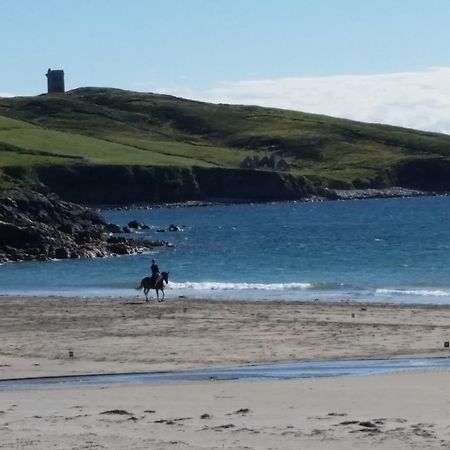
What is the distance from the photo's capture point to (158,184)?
177m

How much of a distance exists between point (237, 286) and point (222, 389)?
1281 inches

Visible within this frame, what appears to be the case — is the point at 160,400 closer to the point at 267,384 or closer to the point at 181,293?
the point at 267,384

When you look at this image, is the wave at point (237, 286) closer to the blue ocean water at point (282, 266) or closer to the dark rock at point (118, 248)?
the blue ocean water at point (282, 266)

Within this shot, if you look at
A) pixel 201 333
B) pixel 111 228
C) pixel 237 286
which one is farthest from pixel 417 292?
pixel 111 228

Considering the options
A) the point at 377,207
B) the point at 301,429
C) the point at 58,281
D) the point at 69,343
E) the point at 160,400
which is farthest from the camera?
the point at 377,207

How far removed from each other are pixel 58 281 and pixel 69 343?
Answer: 28.4 metres

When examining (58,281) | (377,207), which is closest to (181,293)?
(58,281)

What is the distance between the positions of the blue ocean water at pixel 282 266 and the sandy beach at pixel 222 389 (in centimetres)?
1188

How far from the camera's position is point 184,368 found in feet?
84.8

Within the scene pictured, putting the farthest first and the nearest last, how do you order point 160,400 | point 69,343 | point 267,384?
point 69,343 < point 267,384 < point 160,400

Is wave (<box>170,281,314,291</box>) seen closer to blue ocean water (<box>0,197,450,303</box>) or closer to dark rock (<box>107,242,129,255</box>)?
blue ocean water (<box>0,197,450,303</box>)

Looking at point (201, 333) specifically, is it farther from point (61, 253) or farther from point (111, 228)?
point (111, 228)

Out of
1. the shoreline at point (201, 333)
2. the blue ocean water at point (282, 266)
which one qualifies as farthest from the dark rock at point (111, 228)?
the shoreline at point (201, 333)

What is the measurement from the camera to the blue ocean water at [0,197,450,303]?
52.1 metres
